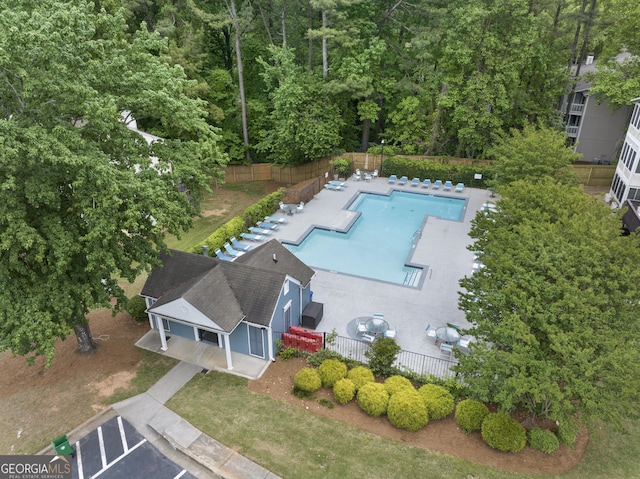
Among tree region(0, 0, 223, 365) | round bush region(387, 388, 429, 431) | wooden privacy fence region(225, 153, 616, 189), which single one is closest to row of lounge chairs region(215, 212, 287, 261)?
tree region(0, 0, 223, 365)

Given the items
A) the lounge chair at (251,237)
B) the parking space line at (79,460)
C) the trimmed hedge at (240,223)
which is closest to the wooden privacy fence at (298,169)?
the trimmed hedge at (240,223)

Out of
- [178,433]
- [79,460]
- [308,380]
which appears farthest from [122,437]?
[308,380]

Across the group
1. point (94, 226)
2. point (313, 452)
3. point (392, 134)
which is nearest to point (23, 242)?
point (94, 226)

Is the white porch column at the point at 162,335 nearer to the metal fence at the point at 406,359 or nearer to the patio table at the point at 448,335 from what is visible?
the metal fence at the point at 406,359

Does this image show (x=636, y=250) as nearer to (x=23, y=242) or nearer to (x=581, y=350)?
(x=581, y=350)

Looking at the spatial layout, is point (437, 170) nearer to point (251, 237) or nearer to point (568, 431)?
point (251, 237)

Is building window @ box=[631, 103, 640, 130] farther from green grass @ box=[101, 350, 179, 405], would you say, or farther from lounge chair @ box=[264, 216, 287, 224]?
green grass @ box=[101, 350, 179, 405]

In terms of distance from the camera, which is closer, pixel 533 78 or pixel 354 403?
pixel 354 403
